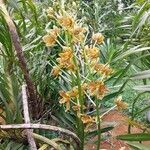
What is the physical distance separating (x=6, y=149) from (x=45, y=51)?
57cm

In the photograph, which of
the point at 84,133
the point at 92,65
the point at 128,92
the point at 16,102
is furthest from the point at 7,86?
the point at 128,92

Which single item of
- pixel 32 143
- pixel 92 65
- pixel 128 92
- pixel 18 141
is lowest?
pixel 128 92

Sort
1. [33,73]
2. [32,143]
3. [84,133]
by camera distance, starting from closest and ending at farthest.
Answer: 1. [32,143]
2. [84,133]
3. [33,73]

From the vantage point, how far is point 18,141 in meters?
1.21

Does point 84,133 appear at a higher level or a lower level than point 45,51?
lower

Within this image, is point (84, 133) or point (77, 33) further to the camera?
point (84, 133)

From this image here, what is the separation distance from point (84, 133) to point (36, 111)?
0.35m

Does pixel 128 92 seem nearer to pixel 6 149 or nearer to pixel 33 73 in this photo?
pixel 33 73

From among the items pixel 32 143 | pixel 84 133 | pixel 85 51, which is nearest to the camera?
pixel 32 143

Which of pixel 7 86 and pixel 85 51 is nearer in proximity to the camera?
pixel 85 51

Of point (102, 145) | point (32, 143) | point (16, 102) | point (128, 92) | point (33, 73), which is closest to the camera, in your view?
point (32, 143)

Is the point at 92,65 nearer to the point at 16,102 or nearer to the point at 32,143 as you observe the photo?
the point at 32,143

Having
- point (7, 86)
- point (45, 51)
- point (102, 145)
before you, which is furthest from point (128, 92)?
point (7, 86)

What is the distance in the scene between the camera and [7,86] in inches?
51.3
